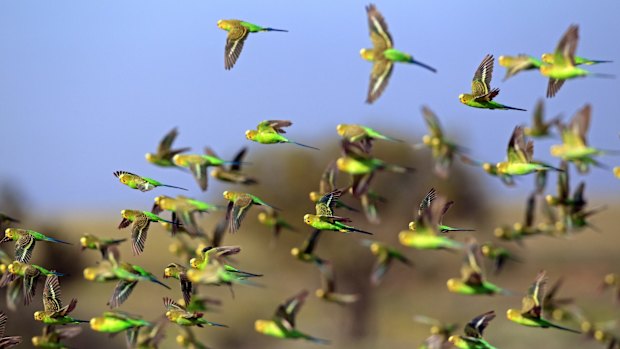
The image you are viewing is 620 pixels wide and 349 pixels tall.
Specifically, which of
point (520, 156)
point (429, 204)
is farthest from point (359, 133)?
point (520, 156)

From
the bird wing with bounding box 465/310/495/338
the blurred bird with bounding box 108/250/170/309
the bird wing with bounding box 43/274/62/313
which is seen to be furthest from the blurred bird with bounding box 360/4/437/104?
the bird wing with bounding box 43/274/62/313

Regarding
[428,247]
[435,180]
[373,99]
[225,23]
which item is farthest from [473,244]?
[435,180]

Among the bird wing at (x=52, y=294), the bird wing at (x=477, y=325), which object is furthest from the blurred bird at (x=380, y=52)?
the bird wing at (x=52, y=294)

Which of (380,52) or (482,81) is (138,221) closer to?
(380,52)

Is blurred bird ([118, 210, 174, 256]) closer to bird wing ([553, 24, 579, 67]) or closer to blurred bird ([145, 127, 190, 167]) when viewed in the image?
blurred bird ([145, 127, 190, 167])

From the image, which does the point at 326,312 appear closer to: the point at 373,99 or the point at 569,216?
the point at 569,216
